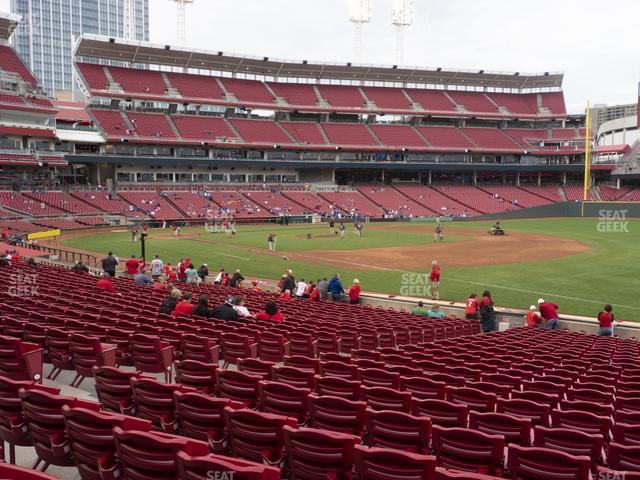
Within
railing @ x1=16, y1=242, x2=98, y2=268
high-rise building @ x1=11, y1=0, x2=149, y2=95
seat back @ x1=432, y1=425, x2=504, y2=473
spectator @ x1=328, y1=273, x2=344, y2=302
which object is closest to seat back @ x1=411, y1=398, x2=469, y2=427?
seat back @ x1=432, y1=425, x2=504, y2=473

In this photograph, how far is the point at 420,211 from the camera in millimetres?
78312

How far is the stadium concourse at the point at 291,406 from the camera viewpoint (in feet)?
14.3

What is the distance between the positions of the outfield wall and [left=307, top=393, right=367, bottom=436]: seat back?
2860 inches

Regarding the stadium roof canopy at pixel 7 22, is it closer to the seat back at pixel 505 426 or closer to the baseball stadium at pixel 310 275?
the baseball stadium at pixel 310 275

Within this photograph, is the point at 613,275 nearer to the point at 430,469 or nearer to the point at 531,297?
the point at 531,297

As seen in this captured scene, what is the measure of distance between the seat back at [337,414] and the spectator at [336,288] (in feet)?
58.5

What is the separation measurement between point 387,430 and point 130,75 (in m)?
84.3

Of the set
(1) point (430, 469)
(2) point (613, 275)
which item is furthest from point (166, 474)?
(2) point (613, 275)

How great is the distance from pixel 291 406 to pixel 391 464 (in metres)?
2.02

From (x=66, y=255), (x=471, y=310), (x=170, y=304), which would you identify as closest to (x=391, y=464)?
(x=170, y=304)

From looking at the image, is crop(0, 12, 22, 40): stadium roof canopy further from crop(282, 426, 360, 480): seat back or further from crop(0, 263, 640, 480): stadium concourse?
crop(282, 426, 360, 480): seat back

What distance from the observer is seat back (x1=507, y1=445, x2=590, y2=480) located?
4340mm

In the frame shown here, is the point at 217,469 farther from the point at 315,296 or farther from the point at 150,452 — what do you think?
the point at 315,296

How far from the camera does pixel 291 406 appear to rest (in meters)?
5.97
